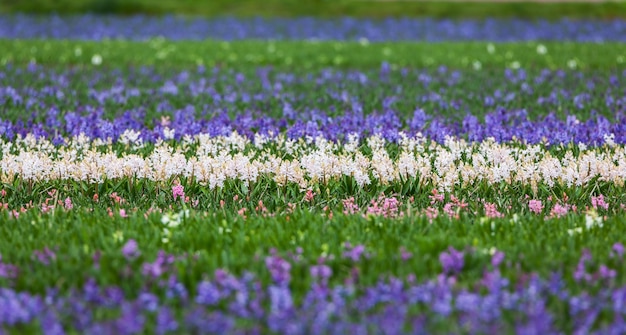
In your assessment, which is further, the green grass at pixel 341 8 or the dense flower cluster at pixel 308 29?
the green grass at pixel 341 8

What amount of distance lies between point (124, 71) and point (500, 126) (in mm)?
6434

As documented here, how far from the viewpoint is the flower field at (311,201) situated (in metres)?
3.46

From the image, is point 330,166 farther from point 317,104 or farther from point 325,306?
point 317,104

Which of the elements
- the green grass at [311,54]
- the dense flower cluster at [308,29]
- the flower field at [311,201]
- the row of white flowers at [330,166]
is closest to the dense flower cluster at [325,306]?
the flower field at [311,201]

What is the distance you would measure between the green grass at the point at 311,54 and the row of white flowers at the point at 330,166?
6708mm

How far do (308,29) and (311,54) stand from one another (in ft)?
25.1

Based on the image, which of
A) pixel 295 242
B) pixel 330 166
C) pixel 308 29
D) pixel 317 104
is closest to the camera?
pixel 295 242

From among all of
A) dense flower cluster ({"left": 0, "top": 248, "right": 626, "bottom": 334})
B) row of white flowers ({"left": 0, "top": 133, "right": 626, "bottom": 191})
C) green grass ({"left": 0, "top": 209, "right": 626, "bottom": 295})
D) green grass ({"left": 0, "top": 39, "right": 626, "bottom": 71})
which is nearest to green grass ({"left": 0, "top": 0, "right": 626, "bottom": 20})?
green grass ({"left": 0, "top": 39, "right": 626, "bottom": 71})

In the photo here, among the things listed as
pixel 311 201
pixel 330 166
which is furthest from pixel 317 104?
pixel 311 201

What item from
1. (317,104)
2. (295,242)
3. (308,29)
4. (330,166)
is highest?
(308,29)

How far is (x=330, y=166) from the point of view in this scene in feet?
20.1

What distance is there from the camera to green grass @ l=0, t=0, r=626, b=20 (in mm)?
25578

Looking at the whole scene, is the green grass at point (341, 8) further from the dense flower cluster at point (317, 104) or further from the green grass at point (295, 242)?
the green grass at point (295, 242)

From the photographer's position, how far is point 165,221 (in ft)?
15.5
